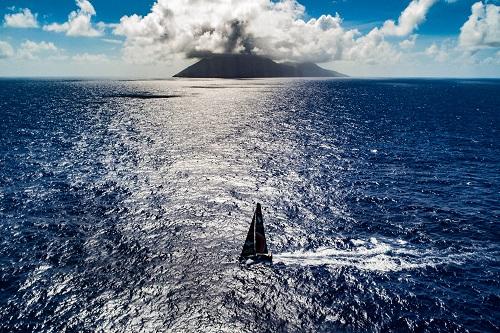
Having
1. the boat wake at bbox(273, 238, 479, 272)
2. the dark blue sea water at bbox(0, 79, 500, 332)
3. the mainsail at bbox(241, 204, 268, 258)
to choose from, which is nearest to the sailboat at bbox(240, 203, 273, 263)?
the mainsail at bbox(241, 204, 268, 258)

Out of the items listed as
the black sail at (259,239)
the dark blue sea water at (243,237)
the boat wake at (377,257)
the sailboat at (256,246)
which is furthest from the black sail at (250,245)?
the boat wake at (377,257)

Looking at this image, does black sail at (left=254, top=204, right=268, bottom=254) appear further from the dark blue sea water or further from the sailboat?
the dark blue sea water

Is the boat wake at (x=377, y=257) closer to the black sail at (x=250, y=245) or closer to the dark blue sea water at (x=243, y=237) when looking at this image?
the dark blue sea water at (x=243, y=237)

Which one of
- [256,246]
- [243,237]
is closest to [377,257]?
[256,246]

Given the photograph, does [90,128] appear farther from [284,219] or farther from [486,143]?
[486,143]

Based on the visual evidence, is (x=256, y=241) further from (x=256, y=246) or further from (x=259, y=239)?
(x=256, y=246)

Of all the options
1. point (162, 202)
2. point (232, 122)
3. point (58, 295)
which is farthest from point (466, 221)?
point (232, 122)

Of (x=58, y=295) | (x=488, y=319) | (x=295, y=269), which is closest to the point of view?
(x=488, y=319)
